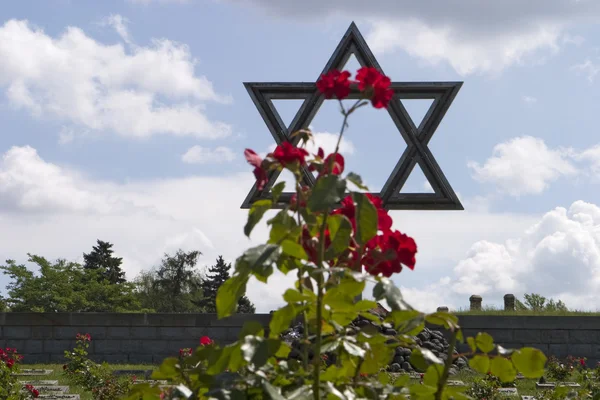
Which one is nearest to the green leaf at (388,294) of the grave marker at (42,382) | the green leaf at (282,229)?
the green leaf at (282,229)

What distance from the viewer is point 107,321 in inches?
435

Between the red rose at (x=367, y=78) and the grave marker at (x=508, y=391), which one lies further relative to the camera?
the grave marker at (x=508, y=391)

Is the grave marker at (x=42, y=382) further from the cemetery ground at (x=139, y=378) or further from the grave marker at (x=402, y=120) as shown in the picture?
the grave marker at (x=402, y=120)

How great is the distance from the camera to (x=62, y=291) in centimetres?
2983

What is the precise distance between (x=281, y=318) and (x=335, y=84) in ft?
1.90

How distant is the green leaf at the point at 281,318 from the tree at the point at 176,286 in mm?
36679

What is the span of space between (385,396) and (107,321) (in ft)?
32.2

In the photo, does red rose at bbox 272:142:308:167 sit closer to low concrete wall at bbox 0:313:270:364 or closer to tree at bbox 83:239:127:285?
low concrete wall at bbox 0:313:270:364

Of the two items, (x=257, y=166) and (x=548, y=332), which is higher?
(x=548, y=332)

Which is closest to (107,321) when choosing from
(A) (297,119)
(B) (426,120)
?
(A) (297,119)

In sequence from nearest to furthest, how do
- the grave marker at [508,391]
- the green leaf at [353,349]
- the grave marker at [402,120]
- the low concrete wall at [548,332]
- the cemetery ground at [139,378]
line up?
the green leaf at [353,349]
the grave marker at [508,391]
the cemetery ground at [139,378]
the grave marker at [402,120]
the low concrete wall at [548,332]

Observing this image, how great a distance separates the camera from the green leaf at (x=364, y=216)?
1.60 m

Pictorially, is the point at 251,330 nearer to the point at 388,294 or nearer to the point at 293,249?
the point at 293,249

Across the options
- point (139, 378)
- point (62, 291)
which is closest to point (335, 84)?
point (139, 378)
